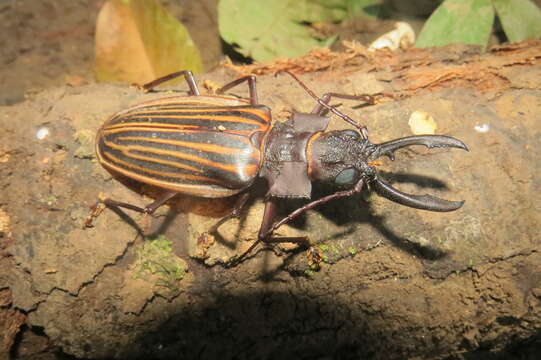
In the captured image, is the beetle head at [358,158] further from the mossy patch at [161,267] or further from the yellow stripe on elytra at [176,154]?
the mossy patch at [161,267]

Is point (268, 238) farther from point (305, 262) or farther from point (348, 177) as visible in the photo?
point (348, 177)

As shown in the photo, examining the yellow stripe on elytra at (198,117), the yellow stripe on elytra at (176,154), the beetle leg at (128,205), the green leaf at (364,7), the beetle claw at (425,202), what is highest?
the green leaf at (364,7)

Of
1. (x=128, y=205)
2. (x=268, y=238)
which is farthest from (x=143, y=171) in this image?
(x=268, y=238)

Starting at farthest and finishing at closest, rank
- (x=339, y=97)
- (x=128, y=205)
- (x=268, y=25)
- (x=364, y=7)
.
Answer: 1. (x=364, y=7)
2. (x=268, y=25)
3. (x=339, y=97)
4. (x=128, y=205)

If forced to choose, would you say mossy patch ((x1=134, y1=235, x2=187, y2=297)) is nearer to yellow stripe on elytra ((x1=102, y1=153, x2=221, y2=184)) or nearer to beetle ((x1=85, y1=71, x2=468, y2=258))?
beetle ((x1=85, y1=71, x2=468, y2=258))

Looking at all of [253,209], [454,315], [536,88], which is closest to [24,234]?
[253,209]

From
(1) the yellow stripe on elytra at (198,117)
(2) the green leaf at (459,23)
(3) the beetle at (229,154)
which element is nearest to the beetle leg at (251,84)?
(3) the beetle at (229,154)
